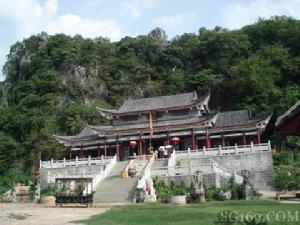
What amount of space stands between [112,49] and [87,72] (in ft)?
33.7

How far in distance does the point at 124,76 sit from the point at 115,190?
44.9 metres

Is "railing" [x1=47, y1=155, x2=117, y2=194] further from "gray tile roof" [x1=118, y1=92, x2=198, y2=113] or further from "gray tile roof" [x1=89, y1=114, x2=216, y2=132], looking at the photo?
"gray tile roof" [x1=118, y1=92, x2=198, y2=113]

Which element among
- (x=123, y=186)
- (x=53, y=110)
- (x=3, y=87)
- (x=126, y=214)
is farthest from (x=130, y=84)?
(x=126, y=214)

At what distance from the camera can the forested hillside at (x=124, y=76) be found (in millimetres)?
50594

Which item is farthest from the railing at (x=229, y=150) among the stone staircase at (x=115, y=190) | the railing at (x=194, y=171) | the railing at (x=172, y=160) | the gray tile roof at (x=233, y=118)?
the stone staircase at (x=115, y=190)

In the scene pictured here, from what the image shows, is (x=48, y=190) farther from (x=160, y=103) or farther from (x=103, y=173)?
(x=160, y=103)

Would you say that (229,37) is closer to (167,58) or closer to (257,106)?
(167,58)

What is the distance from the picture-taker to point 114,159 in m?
34.7

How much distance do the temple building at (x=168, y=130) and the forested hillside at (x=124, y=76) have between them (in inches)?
303

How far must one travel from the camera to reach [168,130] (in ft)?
128

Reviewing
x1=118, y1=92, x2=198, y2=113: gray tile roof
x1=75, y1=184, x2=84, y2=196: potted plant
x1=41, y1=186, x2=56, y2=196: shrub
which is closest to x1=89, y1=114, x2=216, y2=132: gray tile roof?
x1=118, y1=92, x2=198, y2=113: gray tile roof

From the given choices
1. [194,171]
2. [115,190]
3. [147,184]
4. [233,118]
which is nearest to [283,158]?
[233,118]

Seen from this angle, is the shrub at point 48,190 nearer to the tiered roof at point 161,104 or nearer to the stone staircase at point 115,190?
the stone staircase at point 115,190

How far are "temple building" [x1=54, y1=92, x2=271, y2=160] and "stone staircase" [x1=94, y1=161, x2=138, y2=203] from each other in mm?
8303
